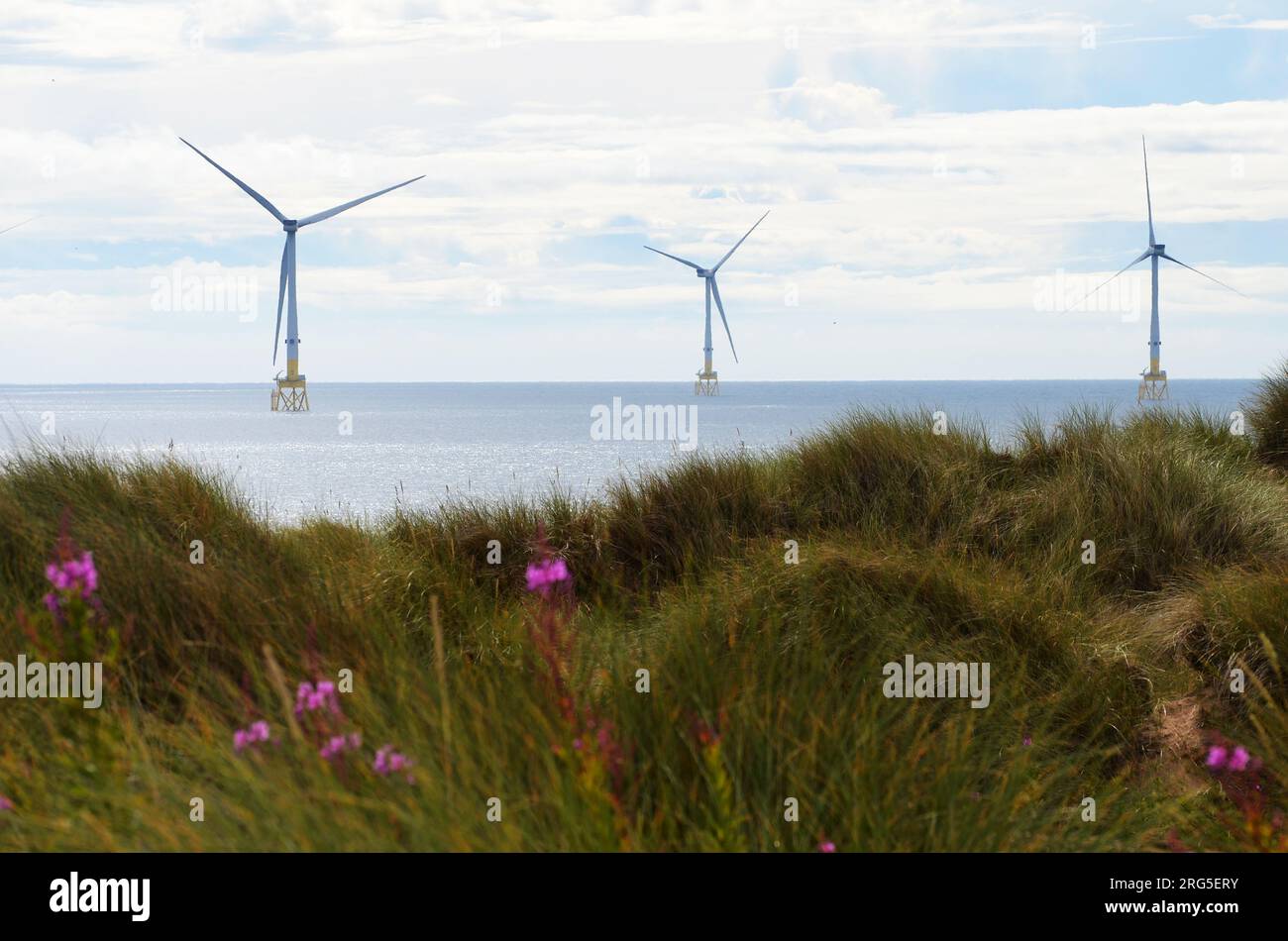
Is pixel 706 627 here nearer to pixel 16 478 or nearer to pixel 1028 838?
pixel 1028 838

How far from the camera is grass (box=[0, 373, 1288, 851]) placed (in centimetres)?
452

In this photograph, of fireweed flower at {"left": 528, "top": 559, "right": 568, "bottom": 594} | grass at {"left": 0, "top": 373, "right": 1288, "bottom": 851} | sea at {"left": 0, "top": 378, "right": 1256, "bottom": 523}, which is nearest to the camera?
fireweed flower at {"left": 528, "top": 559, "right": 568, "bottom": 594}

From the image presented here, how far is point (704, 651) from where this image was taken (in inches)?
237

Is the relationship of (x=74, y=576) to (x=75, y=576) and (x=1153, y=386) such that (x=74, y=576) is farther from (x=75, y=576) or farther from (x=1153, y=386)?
(x=1153, y=386)

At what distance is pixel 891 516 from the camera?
529 inches

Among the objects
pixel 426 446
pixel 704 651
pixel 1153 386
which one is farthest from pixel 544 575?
pixel 426 446

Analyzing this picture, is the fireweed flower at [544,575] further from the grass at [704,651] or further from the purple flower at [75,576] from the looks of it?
the purple flower at [75,576]

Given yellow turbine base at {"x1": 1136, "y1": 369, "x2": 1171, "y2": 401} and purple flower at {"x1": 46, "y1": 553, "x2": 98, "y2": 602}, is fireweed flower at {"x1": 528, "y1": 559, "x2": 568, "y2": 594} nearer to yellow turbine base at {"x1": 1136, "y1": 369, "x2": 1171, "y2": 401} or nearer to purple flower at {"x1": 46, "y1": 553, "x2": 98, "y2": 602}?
purple flower at {"x1": 46, "y1": 553, "x2": 98, "y2": 602}

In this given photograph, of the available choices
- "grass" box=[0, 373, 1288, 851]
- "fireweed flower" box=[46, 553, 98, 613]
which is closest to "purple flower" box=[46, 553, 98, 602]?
"fireweed flower" box=[46, 553, 98, 613]

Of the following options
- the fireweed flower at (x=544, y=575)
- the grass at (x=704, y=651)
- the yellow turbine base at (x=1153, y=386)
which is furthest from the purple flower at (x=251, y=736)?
the yellow turbine base at (x=1153, y=386)

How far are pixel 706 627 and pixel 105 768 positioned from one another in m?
3.57
